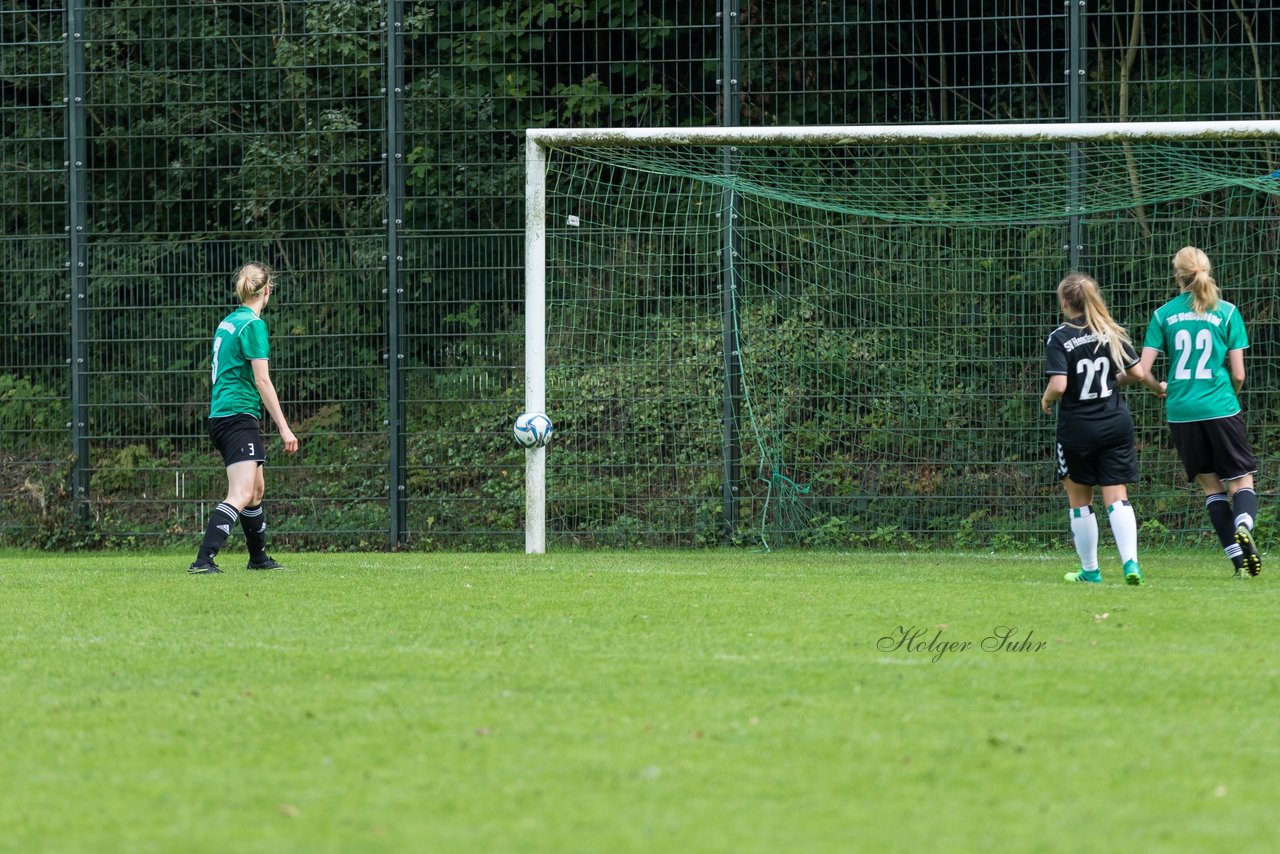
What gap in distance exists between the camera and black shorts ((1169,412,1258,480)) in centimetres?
868

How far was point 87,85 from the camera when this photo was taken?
540 inches

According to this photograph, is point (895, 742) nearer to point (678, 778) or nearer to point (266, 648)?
point (678, 778)

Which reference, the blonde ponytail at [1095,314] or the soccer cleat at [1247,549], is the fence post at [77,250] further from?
the soccer cleat at [1247,549]

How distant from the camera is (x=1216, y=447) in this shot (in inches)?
343

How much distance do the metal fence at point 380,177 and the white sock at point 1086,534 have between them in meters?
4.15

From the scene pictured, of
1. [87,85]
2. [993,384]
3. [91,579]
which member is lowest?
[91,579]

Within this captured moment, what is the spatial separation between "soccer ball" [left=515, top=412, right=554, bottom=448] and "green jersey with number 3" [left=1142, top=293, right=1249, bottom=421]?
398 cm

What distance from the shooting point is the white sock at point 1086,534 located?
8398 mm

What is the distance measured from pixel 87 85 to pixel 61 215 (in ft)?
8.97

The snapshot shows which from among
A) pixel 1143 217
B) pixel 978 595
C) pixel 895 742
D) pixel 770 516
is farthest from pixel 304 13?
pixel 895 742

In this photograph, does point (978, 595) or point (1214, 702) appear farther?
point (978, 595)

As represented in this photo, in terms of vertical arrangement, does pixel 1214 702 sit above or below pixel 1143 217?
below

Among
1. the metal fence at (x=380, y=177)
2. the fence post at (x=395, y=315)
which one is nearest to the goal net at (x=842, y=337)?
the metal fence at (x=380, y=177)

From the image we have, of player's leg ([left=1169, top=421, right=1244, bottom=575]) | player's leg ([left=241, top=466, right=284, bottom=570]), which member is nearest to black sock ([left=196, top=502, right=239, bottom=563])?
player's leg ([left=241, top=466, right=284, bottom=570])
